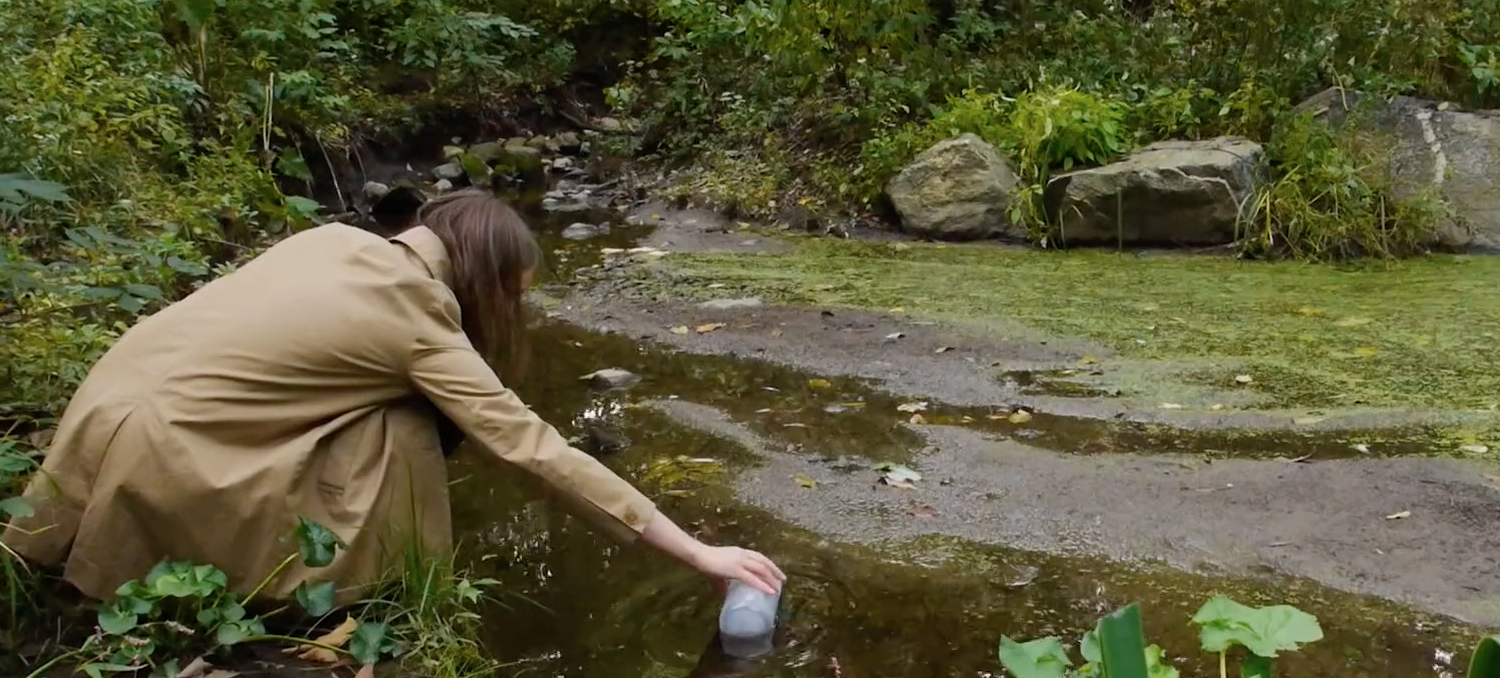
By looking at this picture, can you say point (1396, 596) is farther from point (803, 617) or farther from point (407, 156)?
→ point (407, 156)

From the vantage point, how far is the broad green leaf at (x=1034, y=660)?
4.20ft

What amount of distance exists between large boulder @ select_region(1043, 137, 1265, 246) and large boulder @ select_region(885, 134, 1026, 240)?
0.27m

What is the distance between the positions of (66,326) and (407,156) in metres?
6.05

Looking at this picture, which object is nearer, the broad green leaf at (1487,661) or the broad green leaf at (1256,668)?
the broad green leaf at (1487,661)

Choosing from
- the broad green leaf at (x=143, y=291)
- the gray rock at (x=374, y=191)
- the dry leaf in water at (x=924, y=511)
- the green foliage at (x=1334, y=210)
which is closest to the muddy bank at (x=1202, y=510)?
the dry leaf in water at (x=924, y=511)

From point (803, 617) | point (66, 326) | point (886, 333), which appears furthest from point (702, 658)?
point (886, 333)

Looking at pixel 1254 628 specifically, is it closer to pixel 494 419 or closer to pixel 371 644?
pixel 494 419

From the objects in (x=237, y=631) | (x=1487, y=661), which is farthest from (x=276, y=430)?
(x=1487, y=661)

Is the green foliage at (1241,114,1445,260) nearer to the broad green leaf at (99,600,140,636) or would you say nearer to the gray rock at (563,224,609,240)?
the gray rock at (563,224,609,240)

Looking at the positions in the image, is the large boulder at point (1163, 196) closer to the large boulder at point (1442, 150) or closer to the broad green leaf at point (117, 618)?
the large boulder at point (1442, 150)

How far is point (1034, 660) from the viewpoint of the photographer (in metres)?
1.30

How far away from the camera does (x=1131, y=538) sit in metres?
2.56

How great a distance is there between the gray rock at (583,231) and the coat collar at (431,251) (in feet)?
14.9

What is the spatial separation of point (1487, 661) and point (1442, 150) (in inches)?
230
